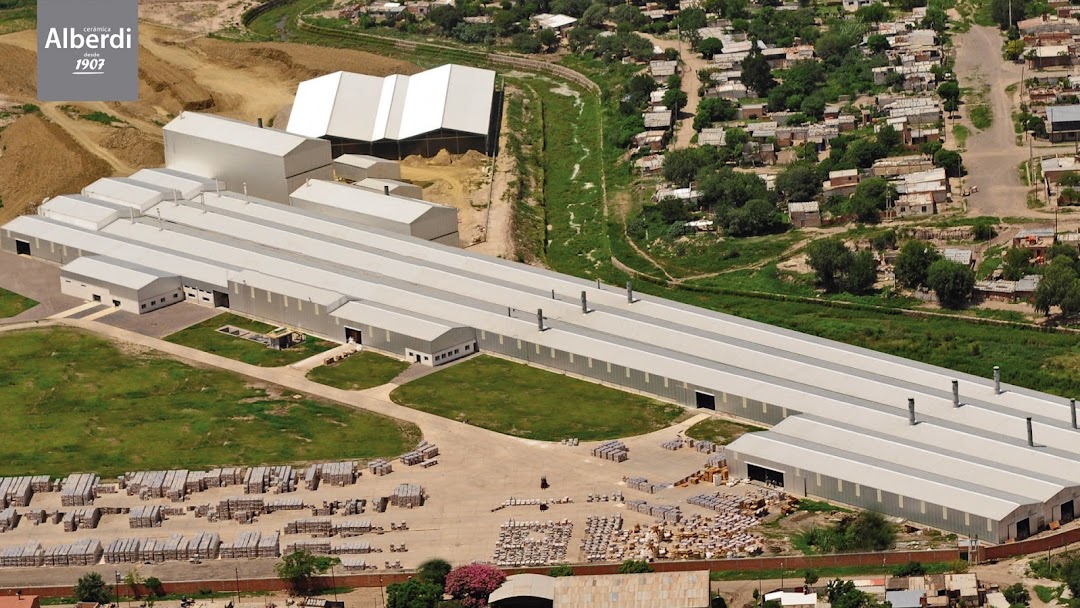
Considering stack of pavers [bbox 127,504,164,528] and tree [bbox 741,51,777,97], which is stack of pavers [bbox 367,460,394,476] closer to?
stack of pavers [bbox 127,504,164,528]

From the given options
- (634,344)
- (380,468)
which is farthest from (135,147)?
(380,468)

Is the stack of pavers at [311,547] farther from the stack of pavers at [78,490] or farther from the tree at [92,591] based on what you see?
the stack of pavers at [78,490]

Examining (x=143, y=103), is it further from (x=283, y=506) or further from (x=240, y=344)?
(x=283, y=506)

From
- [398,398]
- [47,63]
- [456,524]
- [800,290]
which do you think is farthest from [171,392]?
[47,63]

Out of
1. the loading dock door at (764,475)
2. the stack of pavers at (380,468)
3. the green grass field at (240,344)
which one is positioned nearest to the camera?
the loading dock door at (764,475)

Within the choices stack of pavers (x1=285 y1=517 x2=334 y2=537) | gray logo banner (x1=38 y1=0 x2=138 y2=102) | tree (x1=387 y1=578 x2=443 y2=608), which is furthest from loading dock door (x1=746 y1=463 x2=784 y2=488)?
gray logo banner (x1=38 y1=0 x2=138 y2=102)

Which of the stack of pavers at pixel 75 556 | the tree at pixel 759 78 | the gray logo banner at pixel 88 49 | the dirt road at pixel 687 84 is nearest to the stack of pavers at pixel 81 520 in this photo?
the stack of pavers at pixel 75 556
